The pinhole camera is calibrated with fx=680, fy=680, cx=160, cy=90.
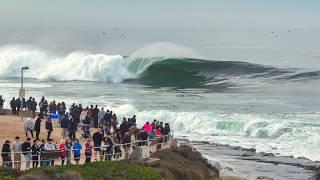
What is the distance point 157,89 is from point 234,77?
1093 cm

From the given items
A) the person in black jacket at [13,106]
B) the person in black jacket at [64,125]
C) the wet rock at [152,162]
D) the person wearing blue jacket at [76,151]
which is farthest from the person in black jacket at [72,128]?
the person in black jacket at [13,106]

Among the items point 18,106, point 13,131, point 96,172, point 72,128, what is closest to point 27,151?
point 96,172

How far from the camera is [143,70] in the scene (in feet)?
240

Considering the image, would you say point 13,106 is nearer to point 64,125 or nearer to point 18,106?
point 18,106

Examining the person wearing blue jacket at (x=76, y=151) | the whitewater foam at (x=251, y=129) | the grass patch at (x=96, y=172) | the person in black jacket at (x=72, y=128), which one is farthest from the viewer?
the whitewater foam at (x=251, y=129)

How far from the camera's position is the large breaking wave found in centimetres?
6794

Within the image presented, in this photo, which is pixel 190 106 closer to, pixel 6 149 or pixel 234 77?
pixel 234 77

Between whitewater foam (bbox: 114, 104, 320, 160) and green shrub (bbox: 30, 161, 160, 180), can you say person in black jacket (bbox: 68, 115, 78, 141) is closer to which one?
green shrub (bbox: 30, 161, 160, 180)

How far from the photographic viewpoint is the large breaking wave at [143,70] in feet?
223

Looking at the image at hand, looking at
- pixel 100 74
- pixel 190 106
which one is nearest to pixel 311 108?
pixel 190 106

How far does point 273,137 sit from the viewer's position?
116 feet

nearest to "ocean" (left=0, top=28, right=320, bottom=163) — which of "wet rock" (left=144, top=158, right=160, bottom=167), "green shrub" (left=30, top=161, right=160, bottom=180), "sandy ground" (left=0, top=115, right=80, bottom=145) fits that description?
"sandy ground" (left=0, top=115, right=80, bottom=145)

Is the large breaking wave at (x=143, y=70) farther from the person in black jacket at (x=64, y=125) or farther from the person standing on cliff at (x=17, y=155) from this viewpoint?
the person standing on cliff at (x=17, y=155)

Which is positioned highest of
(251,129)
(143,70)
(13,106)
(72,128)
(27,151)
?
(143,70)
